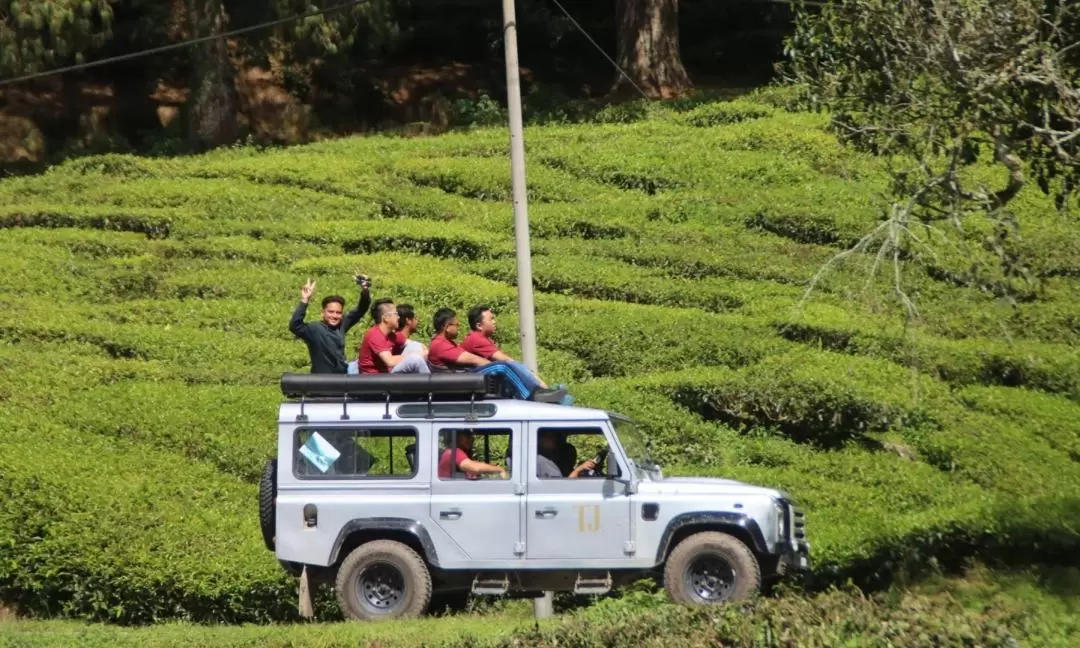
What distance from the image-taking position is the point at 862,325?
16.0 meters

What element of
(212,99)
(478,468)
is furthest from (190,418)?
(212,99)

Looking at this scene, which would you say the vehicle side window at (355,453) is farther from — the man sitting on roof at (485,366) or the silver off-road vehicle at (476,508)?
the man sitting on roof at (485,366)

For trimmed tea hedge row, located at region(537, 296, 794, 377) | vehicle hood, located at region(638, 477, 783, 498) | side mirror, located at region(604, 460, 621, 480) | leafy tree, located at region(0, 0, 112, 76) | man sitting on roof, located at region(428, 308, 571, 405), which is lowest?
trimmed tea hedge row, located at region(537, 296, 794, 377)

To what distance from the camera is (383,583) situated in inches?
399

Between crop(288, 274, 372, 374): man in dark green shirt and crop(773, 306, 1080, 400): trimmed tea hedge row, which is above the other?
crop(288, 274, 372, 374): man in dark green shirt

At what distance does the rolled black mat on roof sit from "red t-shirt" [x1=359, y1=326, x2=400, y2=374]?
1083 mm

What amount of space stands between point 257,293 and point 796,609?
10.9 meters

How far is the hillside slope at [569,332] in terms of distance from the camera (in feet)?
39.0

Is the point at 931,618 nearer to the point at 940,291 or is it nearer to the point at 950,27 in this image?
the point at 950,27

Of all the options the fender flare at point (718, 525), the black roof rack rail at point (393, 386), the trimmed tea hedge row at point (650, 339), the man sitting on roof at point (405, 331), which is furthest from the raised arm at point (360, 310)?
the trimmed tea hedge row at point (650, 339)

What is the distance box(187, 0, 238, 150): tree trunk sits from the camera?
962 inches

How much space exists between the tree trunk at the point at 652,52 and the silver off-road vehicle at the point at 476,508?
663 inches

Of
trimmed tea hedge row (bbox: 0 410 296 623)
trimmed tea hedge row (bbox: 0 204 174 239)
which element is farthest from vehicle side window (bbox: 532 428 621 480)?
trimmed tea hedge row (bbox: 0 204 174 239)

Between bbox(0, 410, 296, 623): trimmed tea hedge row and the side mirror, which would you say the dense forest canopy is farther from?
the side mirror
